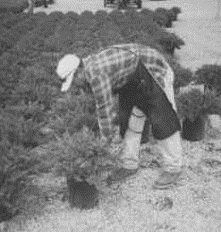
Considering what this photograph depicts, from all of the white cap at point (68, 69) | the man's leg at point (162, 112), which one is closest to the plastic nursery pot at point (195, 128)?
the man's leg at point (162, 112)

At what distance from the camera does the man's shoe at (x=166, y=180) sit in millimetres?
4820

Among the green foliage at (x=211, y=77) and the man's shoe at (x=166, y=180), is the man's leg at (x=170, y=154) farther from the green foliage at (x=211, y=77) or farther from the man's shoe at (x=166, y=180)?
the green foliage at (x=211, y=77)

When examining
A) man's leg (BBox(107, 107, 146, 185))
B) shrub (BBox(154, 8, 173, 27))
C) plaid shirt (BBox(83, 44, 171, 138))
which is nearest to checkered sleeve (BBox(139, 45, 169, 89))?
plaid shirt (BBox(83, 44, 171, 138))

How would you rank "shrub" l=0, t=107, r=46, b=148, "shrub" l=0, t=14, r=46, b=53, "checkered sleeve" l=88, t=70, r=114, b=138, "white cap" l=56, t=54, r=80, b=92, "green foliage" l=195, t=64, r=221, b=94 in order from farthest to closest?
"shrub" l=0, t=14, r=46, b=53
"green foliage" l=195, t=64, r=221, b=94
"shrub" l=0, t=107, r=46, b=148
"checkered sleeve" l=88, t=70, r=114, b=138
"white cap" l=56, t=54, r=80, b=92

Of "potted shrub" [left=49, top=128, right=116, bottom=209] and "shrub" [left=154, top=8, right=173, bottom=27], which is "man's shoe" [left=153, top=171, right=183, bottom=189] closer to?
"potted shrub" [left=49, top=128, right=116, bottom=209]

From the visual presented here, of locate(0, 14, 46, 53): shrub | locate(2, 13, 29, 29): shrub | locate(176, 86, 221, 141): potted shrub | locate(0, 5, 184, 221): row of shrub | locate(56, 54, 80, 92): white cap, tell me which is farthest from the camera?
locate(2, 13, 29, 29): shrub

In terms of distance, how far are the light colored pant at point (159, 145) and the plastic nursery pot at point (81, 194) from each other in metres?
0.63

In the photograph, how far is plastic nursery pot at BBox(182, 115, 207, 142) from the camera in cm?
599

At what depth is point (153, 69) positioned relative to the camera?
14.7ft

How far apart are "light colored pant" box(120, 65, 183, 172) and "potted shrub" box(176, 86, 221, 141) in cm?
120

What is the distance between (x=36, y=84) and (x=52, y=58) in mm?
1731

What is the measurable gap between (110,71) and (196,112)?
218 centimetres

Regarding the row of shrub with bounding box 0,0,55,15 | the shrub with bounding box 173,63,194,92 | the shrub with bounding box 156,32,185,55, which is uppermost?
the shrub with bounding box 173,63,194,92

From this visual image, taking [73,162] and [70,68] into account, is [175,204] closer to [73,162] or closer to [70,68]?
[73,162]
